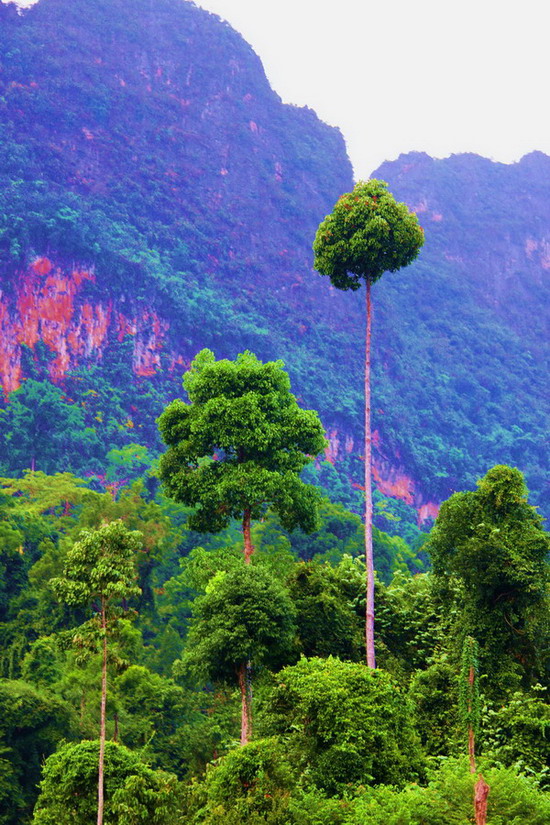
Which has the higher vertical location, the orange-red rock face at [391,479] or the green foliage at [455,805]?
the orange-red rock face at [391,479]

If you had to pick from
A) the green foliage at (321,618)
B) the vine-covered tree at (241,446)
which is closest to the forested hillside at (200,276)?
the vine-covered tree at (241,446)

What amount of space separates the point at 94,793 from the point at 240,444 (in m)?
7.91

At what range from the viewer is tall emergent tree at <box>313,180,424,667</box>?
21.5m

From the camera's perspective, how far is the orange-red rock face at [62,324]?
73.8 meters

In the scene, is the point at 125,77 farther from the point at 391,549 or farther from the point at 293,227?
the point at 391,549

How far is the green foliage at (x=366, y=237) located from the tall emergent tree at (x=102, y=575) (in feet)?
29.6

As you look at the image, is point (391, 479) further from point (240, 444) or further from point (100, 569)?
point (100, 569)

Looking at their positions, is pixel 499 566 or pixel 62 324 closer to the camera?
pixel 499 566

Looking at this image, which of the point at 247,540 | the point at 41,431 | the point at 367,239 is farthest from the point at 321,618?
the point at 41,431

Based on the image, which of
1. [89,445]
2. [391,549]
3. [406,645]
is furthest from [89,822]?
[89,445]

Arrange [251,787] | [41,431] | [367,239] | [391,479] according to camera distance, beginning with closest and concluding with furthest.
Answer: [251,787]
[367,239]
[41,431]
[391,479]

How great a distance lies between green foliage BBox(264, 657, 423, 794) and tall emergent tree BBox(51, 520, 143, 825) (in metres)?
3.05

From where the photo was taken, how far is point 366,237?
21.6m

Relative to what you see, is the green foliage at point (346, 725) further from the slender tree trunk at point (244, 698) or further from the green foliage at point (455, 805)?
the slender tree trunk at point (244, 698)
